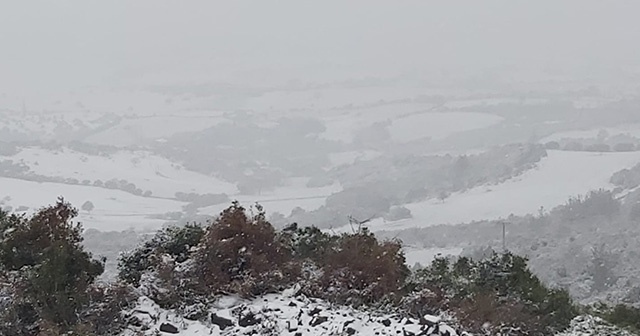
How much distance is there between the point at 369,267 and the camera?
692 centimetres

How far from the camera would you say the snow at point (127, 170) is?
3553 centimetres

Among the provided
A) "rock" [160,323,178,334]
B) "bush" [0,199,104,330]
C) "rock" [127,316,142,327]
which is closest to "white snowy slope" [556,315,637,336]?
"rock" [160,323,178,334]

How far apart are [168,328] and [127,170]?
3436cm

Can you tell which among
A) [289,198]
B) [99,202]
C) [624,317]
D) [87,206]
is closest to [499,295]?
[624,317]

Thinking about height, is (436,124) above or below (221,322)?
above

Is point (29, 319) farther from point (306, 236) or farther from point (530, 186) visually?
point (530, 186)

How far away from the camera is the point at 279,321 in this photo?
6055mm

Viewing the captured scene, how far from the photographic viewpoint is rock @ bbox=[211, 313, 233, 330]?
20.1ft

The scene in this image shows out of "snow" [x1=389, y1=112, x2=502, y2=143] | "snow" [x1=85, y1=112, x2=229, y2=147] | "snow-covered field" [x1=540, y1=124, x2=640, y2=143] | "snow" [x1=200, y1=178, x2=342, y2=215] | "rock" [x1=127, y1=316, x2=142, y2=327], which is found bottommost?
"snow" [x1=200, y1=178, x2=342, y2=215]

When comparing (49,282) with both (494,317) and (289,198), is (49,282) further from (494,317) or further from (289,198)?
(289,198)

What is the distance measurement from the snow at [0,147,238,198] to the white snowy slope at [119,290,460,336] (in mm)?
29048

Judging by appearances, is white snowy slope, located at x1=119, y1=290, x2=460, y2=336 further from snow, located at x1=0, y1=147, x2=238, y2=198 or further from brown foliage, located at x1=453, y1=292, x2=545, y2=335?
snow, located at x1=0, y1=147, x2=238, y2=198

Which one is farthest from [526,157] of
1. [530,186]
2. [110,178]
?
[110,178]

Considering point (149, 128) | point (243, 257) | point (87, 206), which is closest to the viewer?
point (243, 257)
